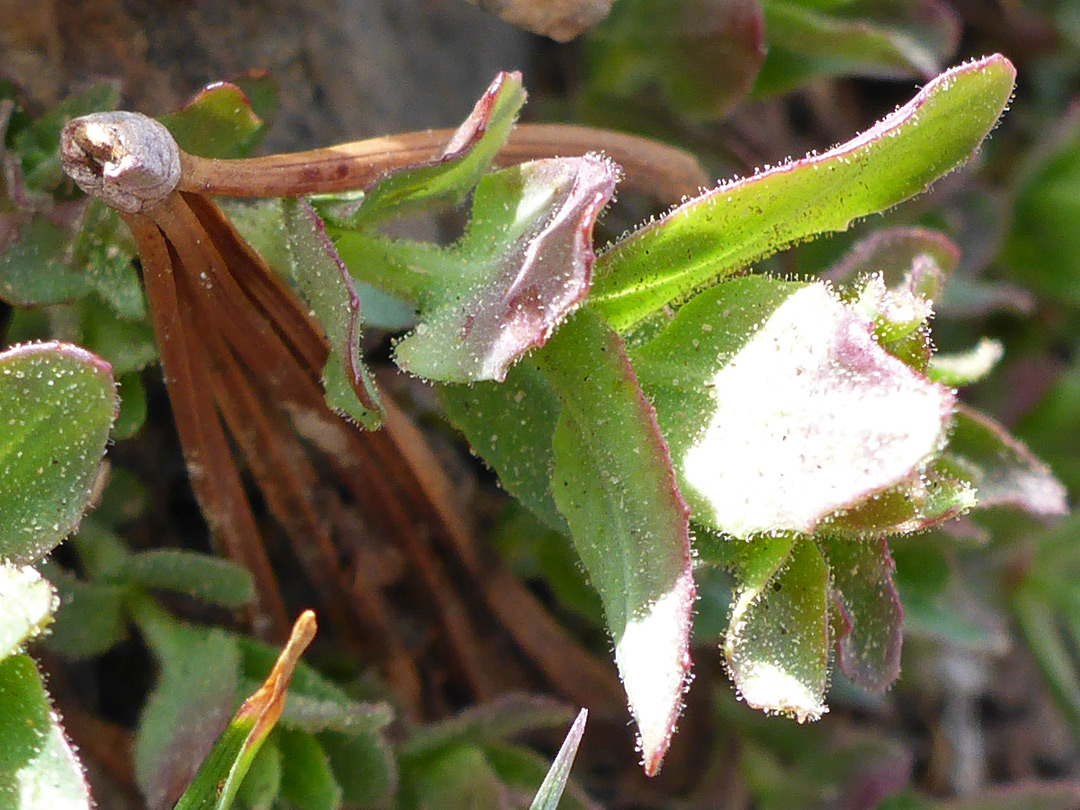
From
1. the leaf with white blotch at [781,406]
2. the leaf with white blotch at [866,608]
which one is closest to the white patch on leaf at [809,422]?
the leaf with white blotch at [781,406]

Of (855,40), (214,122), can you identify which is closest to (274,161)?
(214,122)

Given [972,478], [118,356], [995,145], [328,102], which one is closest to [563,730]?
[972,478]

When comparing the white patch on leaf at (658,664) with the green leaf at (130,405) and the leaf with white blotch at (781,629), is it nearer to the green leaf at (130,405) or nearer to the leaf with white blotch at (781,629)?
the leaf with white blotch at (781,629)

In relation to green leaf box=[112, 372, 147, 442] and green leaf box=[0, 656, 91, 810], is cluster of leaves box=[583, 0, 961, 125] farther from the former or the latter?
green leaf box=[0, 656, 91, 810]

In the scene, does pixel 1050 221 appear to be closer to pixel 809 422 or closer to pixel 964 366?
pixel 964 366

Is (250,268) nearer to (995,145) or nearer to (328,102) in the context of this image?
(328,102)

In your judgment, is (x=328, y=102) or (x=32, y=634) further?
(x=328, y=102)

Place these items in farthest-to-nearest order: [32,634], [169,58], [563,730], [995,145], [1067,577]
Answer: [995,145] < [1067,577] < [563,730] < [169,58] < [32,634]
